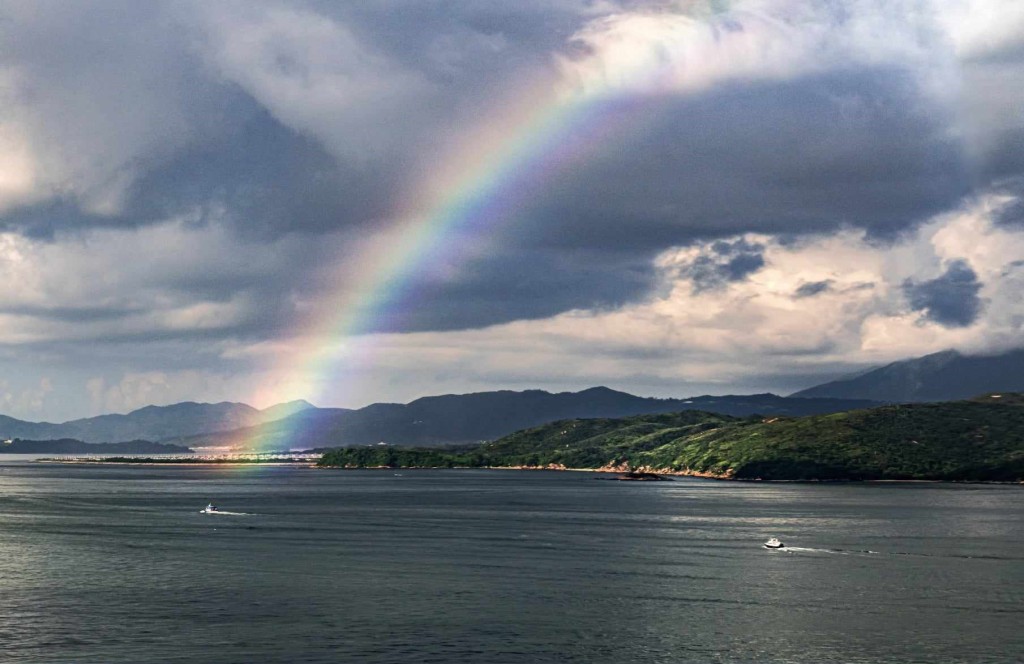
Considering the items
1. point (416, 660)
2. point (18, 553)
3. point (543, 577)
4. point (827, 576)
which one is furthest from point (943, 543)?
point (18, 553)

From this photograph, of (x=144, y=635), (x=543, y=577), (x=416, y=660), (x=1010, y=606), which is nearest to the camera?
(x=416, y=660)

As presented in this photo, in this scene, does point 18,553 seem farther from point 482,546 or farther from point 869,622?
point 869,622

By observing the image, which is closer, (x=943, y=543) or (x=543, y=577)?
(x=543, y=577)

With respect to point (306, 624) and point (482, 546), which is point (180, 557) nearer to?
point (482, 546)

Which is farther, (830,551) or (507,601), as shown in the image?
(830,551)

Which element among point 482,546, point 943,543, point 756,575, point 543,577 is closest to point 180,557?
point 482,546

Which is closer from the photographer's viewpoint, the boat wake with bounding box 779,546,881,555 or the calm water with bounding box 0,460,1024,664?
the calm water with bounding box 0,460,1024,664

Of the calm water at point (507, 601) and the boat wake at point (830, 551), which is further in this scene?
the boat wake at point (830, 551)

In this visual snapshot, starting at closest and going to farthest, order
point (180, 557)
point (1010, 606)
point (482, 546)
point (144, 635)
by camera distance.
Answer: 1. point (144, 635)
2. point (1010, 606)
3. point (180, 557)
4. point (482, 546)

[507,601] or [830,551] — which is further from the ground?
[507,601]
